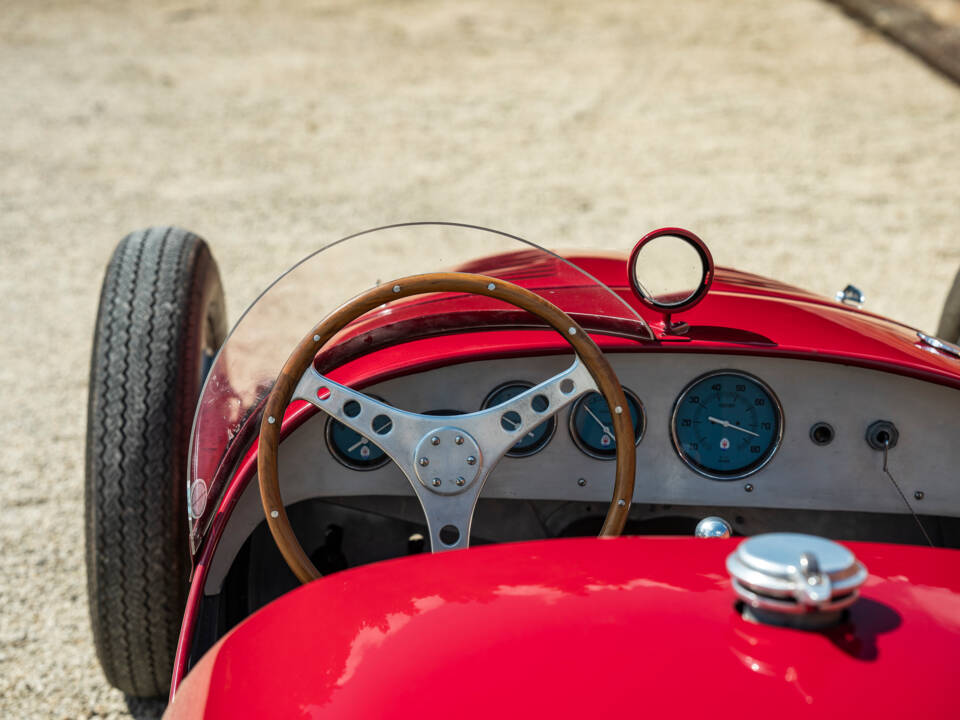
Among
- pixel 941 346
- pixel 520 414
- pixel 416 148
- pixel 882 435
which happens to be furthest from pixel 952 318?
pixel 416 148

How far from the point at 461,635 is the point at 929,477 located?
1.38m

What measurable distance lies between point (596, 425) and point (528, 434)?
Answer: 16cm

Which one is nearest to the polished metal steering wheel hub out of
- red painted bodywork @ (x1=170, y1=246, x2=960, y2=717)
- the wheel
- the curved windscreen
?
red painted bodywork @ (x1=170, y1=246, x2=960, y2=717)

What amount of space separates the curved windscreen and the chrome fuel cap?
0.96m

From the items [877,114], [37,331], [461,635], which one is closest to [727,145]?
[877,114]

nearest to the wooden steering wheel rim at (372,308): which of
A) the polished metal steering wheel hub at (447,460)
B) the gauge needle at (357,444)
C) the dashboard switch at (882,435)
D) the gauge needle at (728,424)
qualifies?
the polished metal steering wheel hub at (447,460)

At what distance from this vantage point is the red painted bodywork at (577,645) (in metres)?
1.27

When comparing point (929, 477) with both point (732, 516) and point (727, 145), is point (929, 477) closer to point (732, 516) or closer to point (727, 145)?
point (732, 516)

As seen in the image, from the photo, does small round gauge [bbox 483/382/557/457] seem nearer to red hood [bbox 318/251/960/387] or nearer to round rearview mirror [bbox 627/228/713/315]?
red hood [bbox 318/251/960/387]

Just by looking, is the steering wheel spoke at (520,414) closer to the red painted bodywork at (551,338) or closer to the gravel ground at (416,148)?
the red painted bodywork at (551,338)

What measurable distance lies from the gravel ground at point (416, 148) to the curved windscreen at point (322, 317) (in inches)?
52.8

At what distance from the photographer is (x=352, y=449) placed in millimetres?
2242

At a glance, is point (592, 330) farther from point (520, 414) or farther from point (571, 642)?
point (571, 642)

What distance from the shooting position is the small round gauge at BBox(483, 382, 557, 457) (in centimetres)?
227
